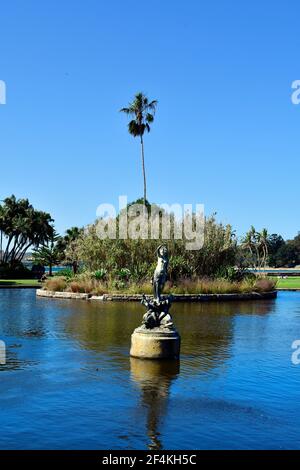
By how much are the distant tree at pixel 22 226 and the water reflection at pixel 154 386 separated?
5568 centimetres

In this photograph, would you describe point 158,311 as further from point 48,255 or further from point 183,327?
point 48,255

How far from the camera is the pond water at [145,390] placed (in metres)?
8.98

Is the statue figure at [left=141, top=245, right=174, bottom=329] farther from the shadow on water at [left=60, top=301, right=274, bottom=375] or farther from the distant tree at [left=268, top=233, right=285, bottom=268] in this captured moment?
the distant tree at [left=268, top=233, right=285, bottom=268]

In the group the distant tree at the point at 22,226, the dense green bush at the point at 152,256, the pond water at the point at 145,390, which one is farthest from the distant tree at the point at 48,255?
the pond water at the point at 145,390

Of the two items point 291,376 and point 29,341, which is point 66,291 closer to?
point 29,341

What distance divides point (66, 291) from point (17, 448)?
A: 29.8 m

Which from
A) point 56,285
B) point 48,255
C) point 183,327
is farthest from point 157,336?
point 48,255

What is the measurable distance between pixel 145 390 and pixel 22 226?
2321 inches

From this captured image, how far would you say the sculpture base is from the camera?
1484 centimetres

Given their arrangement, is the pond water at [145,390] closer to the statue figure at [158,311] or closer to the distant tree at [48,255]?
the statue figure at [158,311]

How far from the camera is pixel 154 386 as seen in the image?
12188mm

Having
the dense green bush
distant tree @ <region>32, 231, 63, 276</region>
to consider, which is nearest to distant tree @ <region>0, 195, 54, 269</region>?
distant tree @ <region>32, 231, 63, 276</region>

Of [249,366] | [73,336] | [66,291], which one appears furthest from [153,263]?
[249,366]

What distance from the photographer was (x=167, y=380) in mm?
12766
